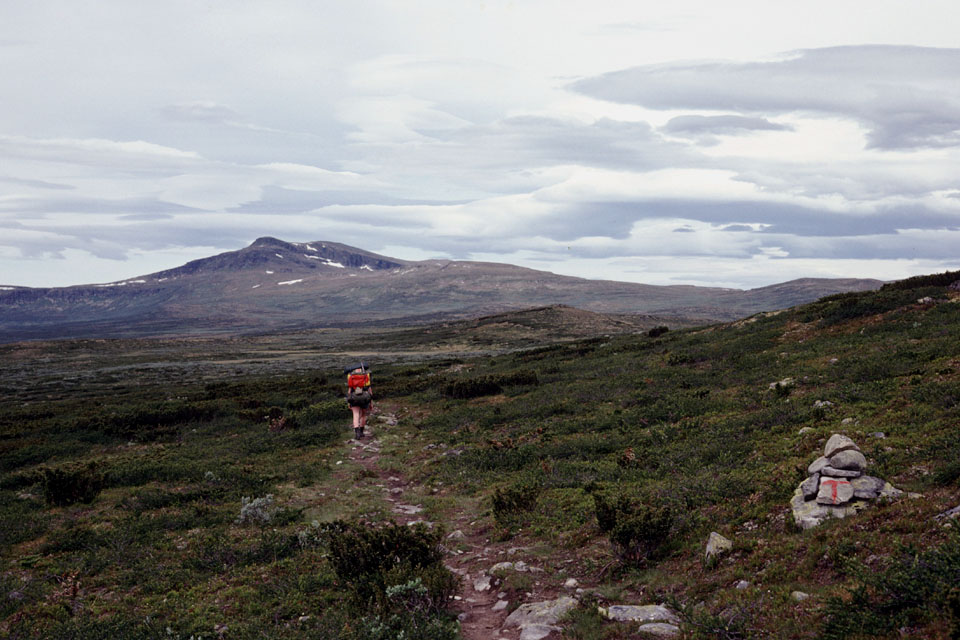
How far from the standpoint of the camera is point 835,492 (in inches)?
325

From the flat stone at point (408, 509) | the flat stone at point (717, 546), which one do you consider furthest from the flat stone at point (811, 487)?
the flat stone at point (408, 509)

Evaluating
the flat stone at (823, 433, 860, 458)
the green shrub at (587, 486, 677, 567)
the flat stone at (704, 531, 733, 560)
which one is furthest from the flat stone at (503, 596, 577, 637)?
the flat stone at (823, 433, 860, 458)

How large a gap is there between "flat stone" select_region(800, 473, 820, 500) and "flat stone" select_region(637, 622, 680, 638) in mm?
3804

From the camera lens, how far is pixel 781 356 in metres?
21.9

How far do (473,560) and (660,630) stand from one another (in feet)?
14.2

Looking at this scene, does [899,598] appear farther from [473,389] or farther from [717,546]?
[473,389]

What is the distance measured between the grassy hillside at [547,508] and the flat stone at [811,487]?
52 centimetres

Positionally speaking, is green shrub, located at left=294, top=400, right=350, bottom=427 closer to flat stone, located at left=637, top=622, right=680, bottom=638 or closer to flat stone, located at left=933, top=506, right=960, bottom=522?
flat stone, located at left=637, top=622, right=680, bottom=638

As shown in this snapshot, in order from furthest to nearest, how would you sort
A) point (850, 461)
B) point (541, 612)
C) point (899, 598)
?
point (850, 461), point (541, 612), point (899, 598)

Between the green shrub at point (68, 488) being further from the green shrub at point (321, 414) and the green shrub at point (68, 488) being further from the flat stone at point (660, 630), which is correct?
the flat stone at point (660, 630)

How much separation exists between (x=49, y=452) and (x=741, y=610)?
25.7 m

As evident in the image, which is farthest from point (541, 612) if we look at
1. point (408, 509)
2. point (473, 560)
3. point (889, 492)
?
point (408, 509)

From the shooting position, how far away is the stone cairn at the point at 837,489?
7977 mm

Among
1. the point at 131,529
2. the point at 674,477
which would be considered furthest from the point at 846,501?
the point at 131,529
